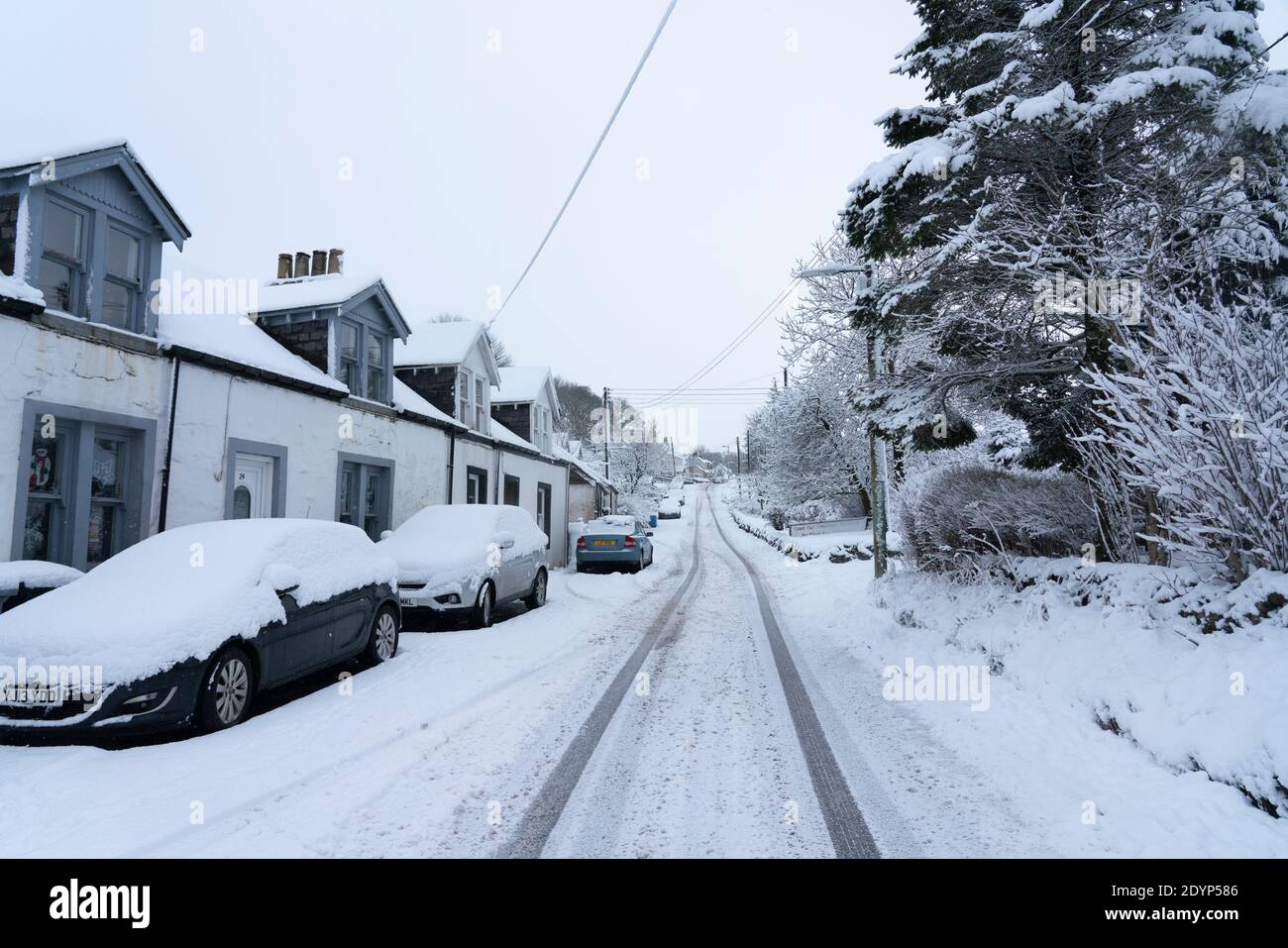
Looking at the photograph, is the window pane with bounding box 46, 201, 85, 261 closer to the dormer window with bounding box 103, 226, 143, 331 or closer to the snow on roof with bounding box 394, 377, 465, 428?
the dormer window with bounding box 103, 226, 143, 331

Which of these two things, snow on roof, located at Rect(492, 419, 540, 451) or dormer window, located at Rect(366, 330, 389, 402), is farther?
snow on roof, located at Rect(492, 419, 540, 451)

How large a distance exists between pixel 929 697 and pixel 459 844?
4846mm

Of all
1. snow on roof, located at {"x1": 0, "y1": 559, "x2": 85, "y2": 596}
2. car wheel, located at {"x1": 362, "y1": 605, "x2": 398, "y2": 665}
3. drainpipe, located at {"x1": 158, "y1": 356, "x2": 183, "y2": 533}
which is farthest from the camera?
drainpipe, located at {"x1": 158, "y1": 356, "x2": 183, "y2": 533}

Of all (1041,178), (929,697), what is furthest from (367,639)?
(1041,178)

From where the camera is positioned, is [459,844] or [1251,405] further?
[1251,405]

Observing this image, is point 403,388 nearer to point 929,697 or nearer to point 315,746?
point 315,746

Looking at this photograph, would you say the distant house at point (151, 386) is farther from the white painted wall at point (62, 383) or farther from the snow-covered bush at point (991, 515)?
the snow-covered bush at point (991, 515)

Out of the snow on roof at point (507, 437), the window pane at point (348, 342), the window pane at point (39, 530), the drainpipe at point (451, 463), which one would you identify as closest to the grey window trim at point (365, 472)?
the window pane at point (348, 342)

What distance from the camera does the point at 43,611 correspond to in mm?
5398

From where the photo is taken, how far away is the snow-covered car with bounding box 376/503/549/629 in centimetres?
1017

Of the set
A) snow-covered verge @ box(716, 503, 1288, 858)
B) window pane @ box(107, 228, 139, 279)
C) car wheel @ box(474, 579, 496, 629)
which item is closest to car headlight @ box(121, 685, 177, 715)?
snow-covered verge @ box(716, 503, 1288, 858)

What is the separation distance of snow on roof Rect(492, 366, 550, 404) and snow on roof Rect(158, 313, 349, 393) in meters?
10.7
